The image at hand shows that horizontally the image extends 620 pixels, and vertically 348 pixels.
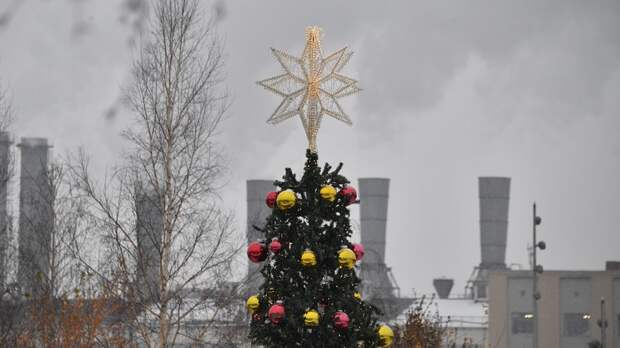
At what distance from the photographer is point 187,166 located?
105 ft

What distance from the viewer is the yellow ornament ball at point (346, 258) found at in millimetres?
22328

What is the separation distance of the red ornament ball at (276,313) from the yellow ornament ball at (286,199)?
152cm

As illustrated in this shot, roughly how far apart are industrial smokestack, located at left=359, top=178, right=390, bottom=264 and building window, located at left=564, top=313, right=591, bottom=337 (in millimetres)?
37120

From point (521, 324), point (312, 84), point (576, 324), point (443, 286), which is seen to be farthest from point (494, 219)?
point (312, 84)

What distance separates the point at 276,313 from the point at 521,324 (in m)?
63.9

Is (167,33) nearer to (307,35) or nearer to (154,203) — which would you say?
(154,203)

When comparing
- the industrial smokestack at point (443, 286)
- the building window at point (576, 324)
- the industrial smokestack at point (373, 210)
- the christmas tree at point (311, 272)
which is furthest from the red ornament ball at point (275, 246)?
the industrial smokestack at point (443, 286)

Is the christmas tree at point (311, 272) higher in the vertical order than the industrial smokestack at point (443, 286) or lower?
lower

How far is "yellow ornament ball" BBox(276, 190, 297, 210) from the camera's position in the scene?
74.1 feet

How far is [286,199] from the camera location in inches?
890

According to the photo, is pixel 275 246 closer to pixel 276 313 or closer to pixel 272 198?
pixel 272 198

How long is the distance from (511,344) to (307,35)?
6091 cm

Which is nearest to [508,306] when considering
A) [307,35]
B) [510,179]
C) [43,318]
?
[510,179]

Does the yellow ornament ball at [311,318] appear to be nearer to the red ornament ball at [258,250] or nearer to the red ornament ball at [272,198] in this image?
the red ornament ball at [258,250]
